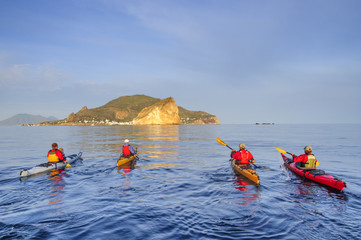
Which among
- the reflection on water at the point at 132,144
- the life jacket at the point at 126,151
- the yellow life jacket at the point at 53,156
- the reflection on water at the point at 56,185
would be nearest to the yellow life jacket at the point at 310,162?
the reflection on water at the point at 132,144

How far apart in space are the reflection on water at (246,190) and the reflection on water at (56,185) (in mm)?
8727

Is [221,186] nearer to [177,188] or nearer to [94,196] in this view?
[177,188]

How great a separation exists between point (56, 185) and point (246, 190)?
439 inches

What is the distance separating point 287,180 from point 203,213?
8.59m

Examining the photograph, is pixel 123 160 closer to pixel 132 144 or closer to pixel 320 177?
pixel 320 177

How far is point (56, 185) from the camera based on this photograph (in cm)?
1308

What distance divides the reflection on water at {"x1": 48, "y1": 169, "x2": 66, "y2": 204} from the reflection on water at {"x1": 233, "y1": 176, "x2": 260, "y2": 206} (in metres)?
8.73

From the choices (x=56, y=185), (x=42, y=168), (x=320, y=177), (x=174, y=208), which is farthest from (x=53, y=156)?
(x=320, y=177)

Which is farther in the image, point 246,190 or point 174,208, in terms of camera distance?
point 246,190

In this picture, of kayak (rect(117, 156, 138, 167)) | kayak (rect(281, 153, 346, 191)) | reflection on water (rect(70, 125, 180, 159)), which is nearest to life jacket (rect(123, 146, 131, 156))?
kayak (rect(117, 156, 138, 167))

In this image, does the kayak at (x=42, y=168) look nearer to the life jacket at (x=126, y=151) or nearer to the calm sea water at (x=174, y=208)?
the calm sea water at (x=174, y=208)

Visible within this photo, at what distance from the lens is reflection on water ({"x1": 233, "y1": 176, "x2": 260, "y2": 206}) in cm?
1026

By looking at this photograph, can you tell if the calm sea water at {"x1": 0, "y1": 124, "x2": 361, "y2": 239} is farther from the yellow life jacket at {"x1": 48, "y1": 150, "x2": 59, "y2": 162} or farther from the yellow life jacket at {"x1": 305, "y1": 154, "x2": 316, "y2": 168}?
the yellow life jacket at {"x1": 48, "y1": 150, "x2": 59, "y2": 162}

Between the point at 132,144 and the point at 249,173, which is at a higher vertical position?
the point at 249,173
